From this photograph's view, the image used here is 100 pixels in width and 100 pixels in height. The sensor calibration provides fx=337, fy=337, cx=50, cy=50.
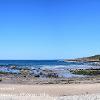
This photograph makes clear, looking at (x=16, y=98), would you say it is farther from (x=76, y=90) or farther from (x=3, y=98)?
(x=76, y=90)

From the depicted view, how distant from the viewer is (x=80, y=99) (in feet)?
73.8

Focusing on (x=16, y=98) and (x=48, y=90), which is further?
(x=48, y=90)

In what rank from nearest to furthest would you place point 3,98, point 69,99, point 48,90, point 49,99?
point 3,98
point 49,99
point 69,99
point 48,90

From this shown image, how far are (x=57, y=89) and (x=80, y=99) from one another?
34.1 ft

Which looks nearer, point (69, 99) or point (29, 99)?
point (29, 99)

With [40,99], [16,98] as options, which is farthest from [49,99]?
[16,98]

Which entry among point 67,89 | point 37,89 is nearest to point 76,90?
point 67,89

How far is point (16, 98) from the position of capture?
20.5m

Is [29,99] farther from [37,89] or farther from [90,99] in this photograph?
[37,89]

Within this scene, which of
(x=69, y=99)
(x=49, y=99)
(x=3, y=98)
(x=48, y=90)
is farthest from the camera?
(x=48, y=90)

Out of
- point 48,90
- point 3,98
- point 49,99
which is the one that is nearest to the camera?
point 3,98

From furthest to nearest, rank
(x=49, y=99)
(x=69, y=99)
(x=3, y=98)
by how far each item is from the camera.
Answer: (x=69, y=99), (x=49, y=99), (x=3, y=98)

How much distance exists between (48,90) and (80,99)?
386 inches

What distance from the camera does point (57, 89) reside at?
32.8 metres
